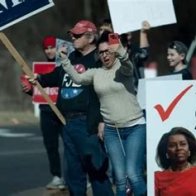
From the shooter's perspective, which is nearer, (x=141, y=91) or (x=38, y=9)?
(x=38, y=9)

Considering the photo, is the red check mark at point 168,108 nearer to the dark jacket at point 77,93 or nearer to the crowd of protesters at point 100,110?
the crowd of protesters at point 100,110

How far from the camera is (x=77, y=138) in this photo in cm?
1045

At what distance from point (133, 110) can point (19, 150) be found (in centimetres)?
805

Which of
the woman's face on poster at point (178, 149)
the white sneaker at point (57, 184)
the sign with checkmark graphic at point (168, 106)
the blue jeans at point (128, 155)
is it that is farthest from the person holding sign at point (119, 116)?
the white sneaker at point (57, 184)

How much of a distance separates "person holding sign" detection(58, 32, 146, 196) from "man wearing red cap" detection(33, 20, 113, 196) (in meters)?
0.27

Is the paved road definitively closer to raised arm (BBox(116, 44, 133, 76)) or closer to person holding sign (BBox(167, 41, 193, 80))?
person holding sign (BBox(167, 41, 193, 80))

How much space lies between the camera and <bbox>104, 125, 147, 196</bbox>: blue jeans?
9.93 meters

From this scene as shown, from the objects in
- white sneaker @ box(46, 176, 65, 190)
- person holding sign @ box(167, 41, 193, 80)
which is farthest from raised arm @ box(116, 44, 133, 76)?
white sneaker @ box(46, 176, 65, 190)

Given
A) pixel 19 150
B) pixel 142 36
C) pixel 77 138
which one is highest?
pixel 142 36

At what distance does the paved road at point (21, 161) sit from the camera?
13.3m

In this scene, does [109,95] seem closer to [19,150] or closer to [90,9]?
[19,150]

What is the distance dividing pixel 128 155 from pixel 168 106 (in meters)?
0.90

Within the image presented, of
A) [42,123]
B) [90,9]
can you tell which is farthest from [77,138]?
[90,9]

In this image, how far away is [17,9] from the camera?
10156 millimetres
